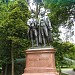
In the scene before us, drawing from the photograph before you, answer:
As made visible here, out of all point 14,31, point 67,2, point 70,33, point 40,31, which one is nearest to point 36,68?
point 40,31

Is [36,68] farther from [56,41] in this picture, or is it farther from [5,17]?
[56,41]

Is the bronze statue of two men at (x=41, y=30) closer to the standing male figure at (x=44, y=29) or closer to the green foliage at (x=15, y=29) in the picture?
the standing male figure at (x=44, y=29)

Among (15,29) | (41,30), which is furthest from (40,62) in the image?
(15,29)

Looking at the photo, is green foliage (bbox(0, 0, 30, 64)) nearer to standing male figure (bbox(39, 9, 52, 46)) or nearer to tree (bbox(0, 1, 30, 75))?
tree (bbox(0, 1, 30, 75))

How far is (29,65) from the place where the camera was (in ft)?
45.5

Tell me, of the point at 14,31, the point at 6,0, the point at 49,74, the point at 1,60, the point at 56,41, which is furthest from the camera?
the point at 6,0

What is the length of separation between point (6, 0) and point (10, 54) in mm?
5746

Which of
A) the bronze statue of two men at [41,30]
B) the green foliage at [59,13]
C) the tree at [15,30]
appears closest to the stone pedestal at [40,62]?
the bronze statue of two men at [41,30]

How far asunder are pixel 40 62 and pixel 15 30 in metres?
7.17

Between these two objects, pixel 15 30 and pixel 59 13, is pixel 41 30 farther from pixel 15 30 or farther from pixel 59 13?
pixel 59 13

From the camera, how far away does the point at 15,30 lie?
66.9 feet

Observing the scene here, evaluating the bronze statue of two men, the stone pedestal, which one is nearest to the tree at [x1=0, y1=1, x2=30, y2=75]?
the bronze statue of two men

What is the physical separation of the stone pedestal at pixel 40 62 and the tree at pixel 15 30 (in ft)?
19.9

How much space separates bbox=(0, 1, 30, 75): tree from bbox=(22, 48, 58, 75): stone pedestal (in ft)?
19.9
